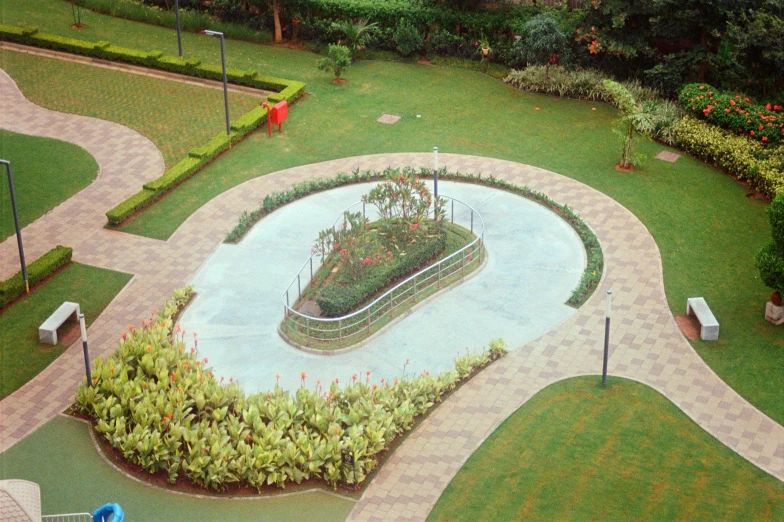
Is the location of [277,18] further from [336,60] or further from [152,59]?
[152,59]

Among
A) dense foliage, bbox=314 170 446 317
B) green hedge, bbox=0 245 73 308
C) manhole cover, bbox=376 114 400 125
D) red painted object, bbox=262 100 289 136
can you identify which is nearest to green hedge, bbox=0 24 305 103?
red painted object, bbox=262 100 289 136

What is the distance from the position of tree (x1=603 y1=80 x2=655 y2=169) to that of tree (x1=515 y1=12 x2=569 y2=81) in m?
3.46

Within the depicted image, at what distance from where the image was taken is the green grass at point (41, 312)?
24.6 metres

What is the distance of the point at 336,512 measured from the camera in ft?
67.5

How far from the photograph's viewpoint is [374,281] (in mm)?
26531

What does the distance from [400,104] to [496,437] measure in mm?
18316

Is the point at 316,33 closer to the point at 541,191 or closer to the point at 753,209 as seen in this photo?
the point at 541,191

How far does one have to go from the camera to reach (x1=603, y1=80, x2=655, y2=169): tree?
1259 inches

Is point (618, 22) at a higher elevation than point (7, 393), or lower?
higher

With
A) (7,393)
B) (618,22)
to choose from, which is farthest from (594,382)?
(618,22)

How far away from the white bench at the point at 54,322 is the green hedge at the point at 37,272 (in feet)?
5.89

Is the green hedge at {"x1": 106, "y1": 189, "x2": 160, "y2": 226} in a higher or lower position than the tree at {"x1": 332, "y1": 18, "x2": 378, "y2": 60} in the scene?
lower

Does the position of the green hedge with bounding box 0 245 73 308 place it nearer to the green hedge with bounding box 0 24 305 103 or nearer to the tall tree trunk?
the green hedge with bounding box 0 24 305 103

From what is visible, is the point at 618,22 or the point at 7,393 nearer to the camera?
the point at 7,393
